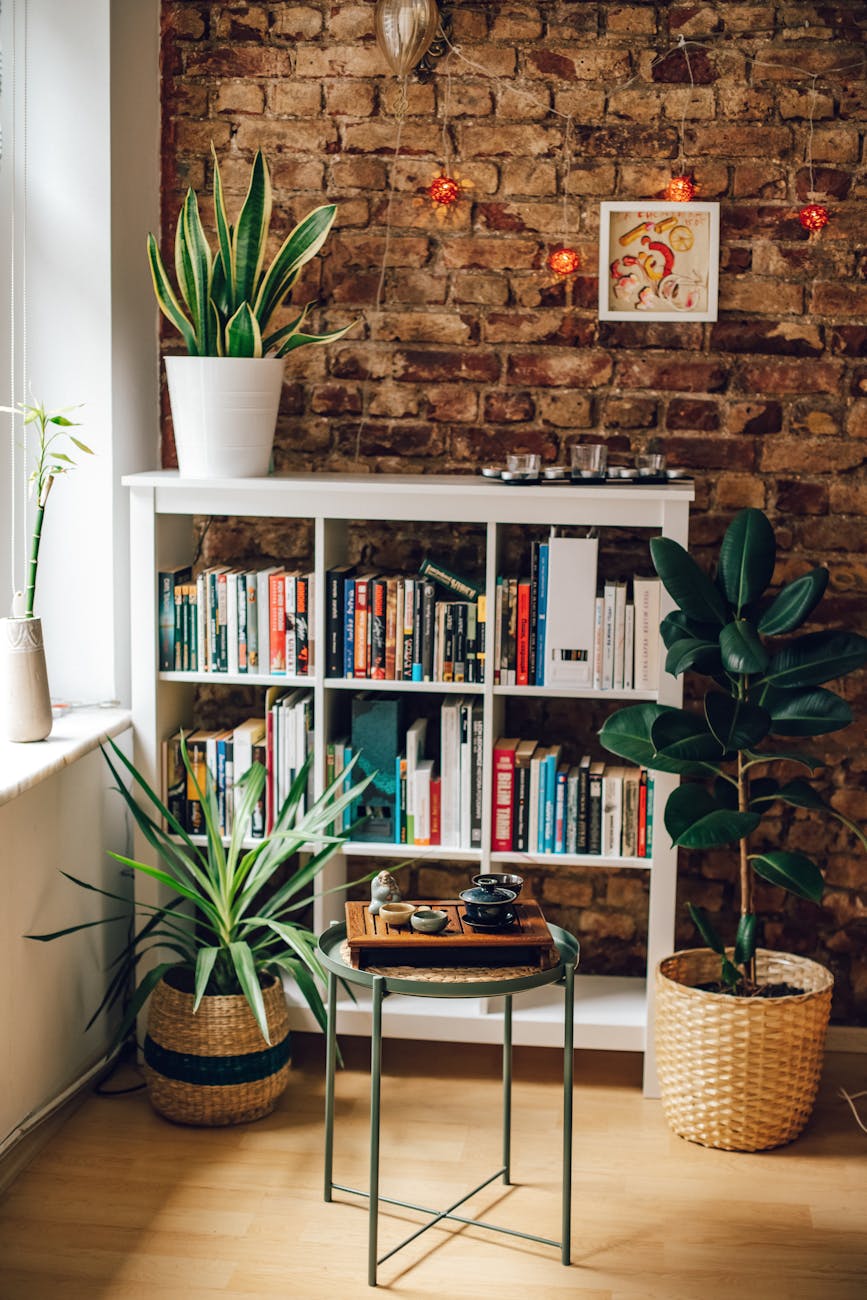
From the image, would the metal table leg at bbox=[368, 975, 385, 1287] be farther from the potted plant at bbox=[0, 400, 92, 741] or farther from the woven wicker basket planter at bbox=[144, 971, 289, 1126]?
the potted plant at bbox=[0, 400, 92, 741]

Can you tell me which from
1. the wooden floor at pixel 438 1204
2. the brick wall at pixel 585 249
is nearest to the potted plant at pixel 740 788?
the wooden floor at pixel 438 1204

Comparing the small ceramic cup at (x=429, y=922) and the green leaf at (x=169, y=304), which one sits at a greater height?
the green leaf at (x=169, y=304)

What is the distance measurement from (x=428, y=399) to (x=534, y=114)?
2.47 feet

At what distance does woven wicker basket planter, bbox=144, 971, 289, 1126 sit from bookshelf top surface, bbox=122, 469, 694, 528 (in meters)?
1.14

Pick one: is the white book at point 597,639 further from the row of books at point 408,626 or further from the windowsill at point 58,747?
the windowsill at point 58,747

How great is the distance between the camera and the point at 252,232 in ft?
10.6

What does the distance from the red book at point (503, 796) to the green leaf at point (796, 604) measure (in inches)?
Result: 27.1

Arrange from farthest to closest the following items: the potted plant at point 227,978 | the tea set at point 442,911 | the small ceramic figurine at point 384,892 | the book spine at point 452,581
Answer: the book spine at point 452,581, the potted plant at point 227,978, the small ceramic figurine at point 384,892, the tea set at point 442,911

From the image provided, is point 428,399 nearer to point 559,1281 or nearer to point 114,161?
point 114,161

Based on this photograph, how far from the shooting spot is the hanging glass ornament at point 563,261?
3.50 metres

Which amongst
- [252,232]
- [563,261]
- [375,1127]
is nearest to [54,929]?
[375,1127]

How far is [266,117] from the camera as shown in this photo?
358 cm

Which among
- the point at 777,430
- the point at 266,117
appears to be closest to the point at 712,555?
the point at 777,430

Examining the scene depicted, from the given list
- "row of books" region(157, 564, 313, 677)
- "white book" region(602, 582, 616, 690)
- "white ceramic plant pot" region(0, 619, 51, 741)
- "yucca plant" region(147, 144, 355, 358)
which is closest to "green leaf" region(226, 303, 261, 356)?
"yucca plant" region(147, 144, 355, 358)
